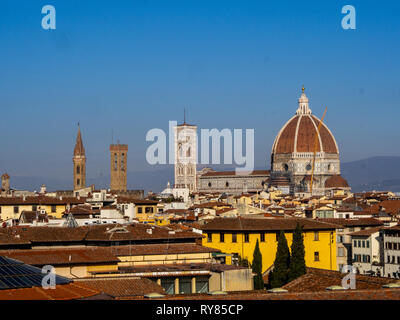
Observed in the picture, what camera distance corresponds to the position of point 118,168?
123 meters

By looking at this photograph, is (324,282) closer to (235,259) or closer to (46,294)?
(46,294)

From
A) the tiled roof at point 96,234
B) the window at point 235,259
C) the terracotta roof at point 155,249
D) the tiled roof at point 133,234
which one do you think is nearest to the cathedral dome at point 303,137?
the window at point 235,259

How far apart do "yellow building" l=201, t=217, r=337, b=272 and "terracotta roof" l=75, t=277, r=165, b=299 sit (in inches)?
554

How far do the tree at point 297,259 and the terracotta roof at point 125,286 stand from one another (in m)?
9.17

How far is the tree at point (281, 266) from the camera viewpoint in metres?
28.4

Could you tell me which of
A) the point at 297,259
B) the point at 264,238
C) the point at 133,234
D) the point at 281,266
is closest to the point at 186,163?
the point at 264,238

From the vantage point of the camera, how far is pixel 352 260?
49406mm

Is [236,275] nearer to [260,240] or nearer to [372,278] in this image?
[372,278]

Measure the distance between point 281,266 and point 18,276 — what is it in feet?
54.3

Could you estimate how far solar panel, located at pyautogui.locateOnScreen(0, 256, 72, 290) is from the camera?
13.4 m

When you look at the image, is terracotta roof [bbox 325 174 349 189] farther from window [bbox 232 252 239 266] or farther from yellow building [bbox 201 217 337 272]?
window [bbox 232 252 239 266]

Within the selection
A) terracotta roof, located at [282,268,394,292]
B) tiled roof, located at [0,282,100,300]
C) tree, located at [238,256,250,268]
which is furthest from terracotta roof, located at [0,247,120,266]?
tiled roof, located at [0,282,100,300]

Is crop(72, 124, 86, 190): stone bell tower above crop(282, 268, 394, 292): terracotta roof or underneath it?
above
